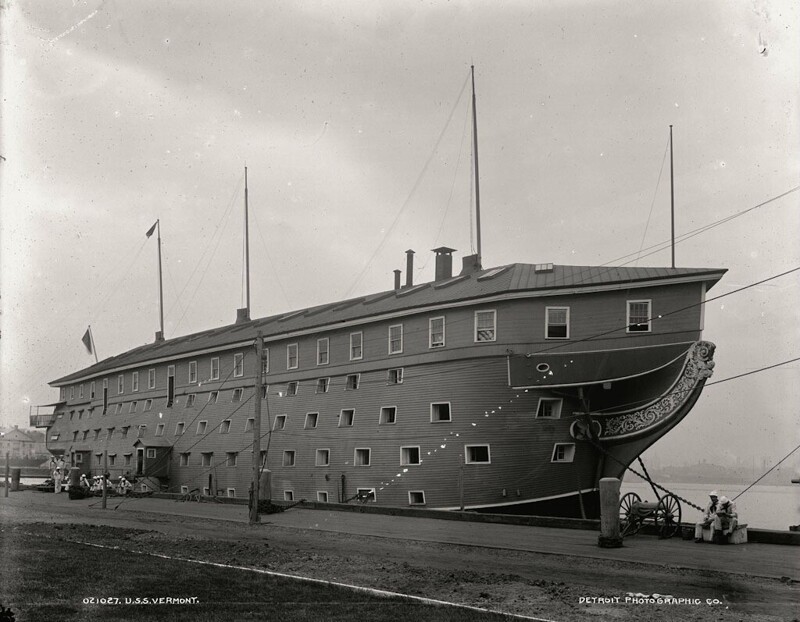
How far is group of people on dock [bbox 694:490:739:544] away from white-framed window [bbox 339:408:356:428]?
21970 millimetres

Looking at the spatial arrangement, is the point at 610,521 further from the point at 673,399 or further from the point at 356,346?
the point at 356,346

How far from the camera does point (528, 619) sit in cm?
1032

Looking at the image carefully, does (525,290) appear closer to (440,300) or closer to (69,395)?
(440,300)

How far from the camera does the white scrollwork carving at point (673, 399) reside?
30.7m

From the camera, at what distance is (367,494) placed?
36.8 m

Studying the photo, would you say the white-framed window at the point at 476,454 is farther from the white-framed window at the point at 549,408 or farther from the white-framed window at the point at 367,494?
the white-framed window at the point at 367,494

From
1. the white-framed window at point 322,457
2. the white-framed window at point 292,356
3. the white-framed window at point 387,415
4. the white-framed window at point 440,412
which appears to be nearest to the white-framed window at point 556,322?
the white-framed window at point 440,412

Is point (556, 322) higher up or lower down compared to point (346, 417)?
higher up

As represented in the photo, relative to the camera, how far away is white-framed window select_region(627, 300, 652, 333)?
31.8m

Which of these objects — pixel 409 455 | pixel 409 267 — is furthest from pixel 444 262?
pixel 409 455

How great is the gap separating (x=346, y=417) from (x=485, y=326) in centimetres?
948

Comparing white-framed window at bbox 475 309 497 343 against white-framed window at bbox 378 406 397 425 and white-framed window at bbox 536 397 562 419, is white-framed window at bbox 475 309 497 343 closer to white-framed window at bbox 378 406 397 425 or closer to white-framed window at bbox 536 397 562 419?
white-framed window at bbox 536 397 562 419

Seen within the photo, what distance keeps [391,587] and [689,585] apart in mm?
4832

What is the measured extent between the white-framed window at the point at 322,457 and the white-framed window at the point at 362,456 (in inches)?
87.0
